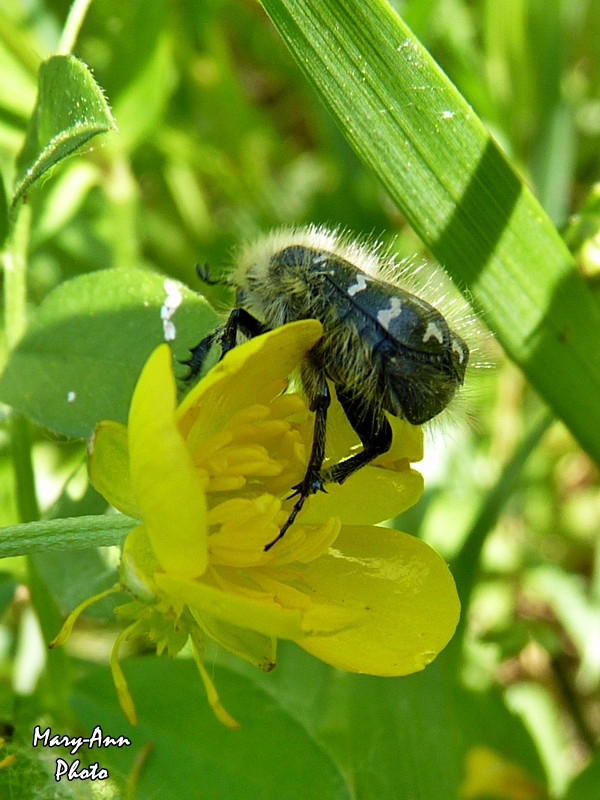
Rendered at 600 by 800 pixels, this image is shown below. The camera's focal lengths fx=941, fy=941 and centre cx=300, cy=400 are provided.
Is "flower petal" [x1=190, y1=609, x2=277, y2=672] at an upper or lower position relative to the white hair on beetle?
lower

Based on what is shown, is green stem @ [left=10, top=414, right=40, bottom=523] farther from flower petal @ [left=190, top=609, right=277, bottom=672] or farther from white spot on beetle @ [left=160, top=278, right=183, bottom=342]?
flower petal @ [left=190, top=609, right=277, bottom=672]

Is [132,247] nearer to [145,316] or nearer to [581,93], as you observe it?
[145,316]

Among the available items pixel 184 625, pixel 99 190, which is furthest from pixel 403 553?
pixel 99 190

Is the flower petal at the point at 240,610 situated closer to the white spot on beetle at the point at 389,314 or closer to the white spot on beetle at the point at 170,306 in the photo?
the white spot on beetle at the point at 389,314

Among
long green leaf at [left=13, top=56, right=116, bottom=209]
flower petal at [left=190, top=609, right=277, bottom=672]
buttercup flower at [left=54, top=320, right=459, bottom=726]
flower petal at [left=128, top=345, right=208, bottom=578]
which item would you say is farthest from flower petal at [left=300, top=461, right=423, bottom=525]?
long green leaf at [left=13, top=56, right=116, bottom=209]

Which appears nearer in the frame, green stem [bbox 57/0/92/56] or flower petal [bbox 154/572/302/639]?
flower petal [bbox 154/572/302/639]
